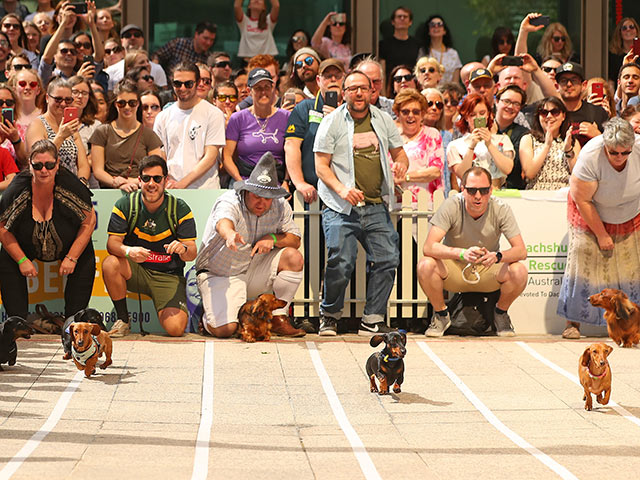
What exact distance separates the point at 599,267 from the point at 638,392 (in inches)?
93.1

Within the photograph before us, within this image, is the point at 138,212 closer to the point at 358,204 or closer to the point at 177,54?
the point at 358,204

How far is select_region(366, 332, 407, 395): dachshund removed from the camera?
7762 millimetres

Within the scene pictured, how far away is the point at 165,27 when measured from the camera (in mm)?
16656

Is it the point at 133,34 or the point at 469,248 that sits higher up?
the point at 133,34

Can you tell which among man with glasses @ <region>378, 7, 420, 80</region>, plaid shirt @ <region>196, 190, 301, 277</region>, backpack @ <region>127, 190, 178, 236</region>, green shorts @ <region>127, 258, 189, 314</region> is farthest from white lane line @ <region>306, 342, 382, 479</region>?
man with glasses @ <region>378, 7, 420, 80</region>

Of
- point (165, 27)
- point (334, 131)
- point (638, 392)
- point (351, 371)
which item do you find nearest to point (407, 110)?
point (334, 131)

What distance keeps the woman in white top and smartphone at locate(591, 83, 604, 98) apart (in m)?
5.05

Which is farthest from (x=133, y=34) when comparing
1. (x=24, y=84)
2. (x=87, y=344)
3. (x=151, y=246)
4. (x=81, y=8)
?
(x=87, y=344)

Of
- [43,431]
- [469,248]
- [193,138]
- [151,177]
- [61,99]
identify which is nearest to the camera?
[43,431]

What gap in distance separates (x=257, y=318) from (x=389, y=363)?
2332mm

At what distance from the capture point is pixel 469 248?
33.8ft

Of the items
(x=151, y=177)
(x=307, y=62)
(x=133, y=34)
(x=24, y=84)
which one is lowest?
(x=151, y=177)

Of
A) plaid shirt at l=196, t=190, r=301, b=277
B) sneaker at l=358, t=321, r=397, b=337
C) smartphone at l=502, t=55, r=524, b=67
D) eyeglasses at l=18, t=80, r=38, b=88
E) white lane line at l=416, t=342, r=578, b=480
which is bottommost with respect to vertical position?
white lane line at l=416, t=342, r=578, b=480

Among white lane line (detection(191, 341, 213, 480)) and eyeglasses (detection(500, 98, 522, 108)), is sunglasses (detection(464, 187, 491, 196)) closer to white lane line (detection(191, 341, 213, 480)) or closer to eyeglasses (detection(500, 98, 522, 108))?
eyeglasses (detection(500, 98, 522, 108))
